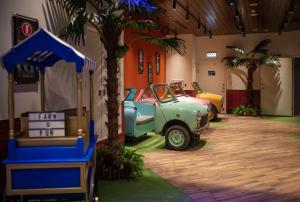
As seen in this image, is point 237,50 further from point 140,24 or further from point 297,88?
point 140,24

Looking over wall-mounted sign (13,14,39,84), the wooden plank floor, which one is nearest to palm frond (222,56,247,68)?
the wooden plank floor

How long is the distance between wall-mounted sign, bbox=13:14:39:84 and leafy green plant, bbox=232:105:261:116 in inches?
396

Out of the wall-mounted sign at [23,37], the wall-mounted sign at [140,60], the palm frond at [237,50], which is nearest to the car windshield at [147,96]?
the wall-mounted sign at [140,60]

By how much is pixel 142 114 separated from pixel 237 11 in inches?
149

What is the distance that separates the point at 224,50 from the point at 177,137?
7.77 meters

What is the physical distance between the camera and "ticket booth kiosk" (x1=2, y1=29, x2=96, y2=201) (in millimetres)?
2857

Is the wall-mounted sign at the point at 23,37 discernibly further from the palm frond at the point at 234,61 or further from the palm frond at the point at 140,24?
the palm frond at the point at 234,61

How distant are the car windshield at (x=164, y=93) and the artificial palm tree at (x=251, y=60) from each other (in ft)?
19.2

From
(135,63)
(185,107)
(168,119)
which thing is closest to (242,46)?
(135,63)

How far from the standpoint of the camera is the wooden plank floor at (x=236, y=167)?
4465 millimetres

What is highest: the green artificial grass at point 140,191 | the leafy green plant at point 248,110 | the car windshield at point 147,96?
the car windshield at point 147,96

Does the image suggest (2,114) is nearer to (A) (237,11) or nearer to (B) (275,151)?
(B) (275,151)

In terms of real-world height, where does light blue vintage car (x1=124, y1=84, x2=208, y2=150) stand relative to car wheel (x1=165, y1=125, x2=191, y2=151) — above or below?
above

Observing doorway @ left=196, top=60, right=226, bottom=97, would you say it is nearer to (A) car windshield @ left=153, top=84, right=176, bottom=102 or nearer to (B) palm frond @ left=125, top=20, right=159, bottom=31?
(A) car windshield @ left=153, top=84, right=176, bottom=102
